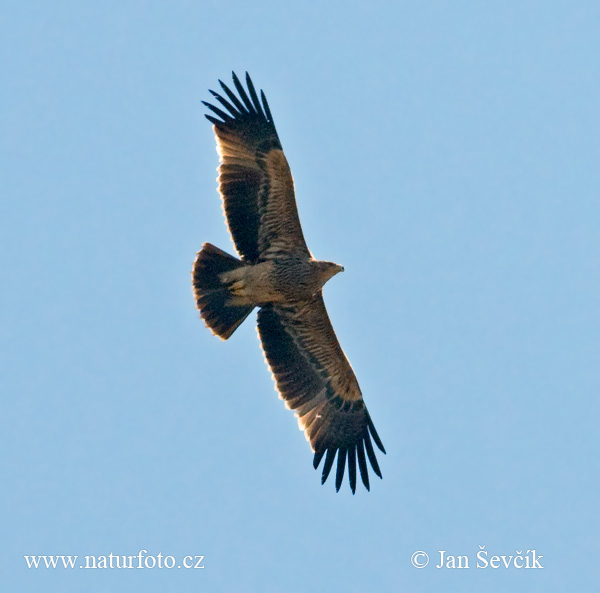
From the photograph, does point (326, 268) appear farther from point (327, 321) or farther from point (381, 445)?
point (381, 445)

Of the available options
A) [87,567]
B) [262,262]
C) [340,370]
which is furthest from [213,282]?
[87,567]

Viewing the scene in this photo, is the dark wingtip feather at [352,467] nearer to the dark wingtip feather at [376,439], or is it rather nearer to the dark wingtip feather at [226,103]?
the dark wingtip feather at [376,439]

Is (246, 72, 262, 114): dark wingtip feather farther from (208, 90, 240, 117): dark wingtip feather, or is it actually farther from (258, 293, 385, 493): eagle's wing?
(258, 293, 385, 493): eagle's wing

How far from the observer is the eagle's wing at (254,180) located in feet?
48.4

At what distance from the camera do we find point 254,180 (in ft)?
48.4

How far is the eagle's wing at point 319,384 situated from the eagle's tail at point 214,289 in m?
0.56

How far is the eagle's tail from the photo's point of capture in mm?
14781

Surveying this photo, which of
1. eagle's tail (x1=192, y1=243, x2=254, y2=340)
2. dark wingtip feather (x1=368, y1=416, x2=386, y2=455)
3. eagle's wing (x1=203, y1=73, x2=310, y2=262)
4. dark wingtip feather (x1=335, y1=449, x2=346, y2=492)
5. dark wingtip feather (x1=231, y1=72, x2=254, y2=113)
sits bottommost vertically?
dark wingtip feather (x1=335, y1=449, x2=346, y2=492)

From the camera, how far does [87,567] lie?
14.8 m

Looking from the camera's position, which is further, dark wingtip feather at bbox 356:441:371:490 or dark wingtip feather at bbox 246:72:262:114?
dark wingtip feather at bbox 356:441:371:490

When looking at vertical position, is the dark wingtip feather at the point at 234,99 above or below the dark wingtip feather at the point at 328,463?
above

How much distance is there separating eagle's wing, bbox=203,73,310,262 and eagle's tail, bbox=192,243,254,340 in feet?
0.81

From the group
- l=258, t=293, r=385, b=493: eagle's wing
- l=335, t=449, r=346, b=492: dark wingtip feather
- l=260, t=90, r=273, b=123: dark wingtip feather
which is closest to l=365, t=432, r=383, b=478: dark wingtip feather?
l=258, t=293, r=385, b=493: eagle's wing

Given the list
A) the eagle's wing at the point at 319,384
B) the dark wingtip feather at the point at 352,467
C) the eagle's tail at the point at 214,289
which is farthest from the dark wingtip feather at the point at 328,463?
the eagle's tail at the point at 214,289
